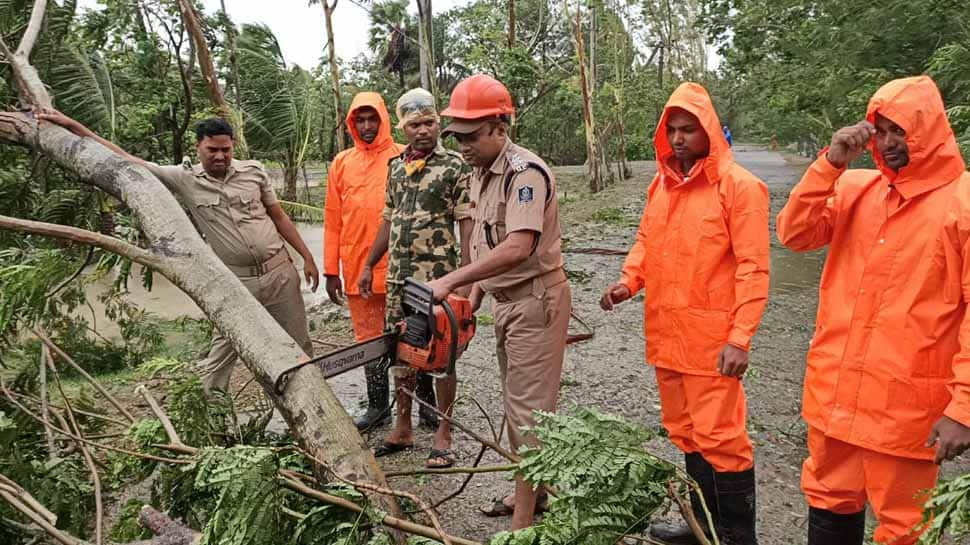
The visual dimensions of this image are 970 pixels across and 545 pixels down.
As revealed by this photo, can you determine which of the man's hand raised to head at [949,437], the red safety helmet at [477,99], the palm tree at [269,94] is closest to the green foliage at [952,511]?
the man's hand raised to head at [949,437]

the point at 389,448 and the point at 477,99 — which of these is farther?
the point at 389,448

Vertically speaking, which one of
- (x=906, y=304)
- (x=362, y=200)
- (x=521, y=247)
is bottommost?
(x=906, y=304)

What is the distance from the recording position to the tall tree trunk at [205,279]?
2.31 m

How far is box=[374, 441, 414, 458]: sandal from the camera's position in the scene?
159 inches

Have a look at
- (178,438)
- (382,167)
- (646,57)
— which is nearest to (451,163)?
(382,167)

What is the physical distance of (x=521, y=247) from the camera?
8.92 feet

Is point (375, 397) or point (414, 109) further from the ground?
point (414, 109)

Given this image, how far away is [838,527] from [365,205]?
117 inches

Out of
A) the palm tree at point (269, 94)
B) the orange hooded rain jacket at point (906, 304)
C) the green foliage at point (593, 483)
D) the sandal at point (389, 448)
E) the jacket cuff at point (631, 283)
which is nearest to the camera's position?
the green foliage at point (593, 483)

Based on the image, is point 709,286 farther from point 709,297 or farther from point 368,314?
point 368,314

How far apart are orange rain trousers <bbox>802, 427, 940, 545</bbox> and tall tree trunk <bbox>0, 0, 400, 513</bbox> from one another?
4.74ft

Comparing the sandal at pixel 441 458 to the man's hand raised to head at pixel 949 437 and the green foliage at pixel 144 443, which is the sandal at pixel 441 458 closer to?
the green foliage at pixel 144 443

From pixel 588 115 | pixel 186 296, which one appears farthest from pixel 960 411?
pixel 588 115

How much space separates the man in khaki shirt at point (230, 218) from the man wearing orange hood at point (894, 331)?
2.71m
